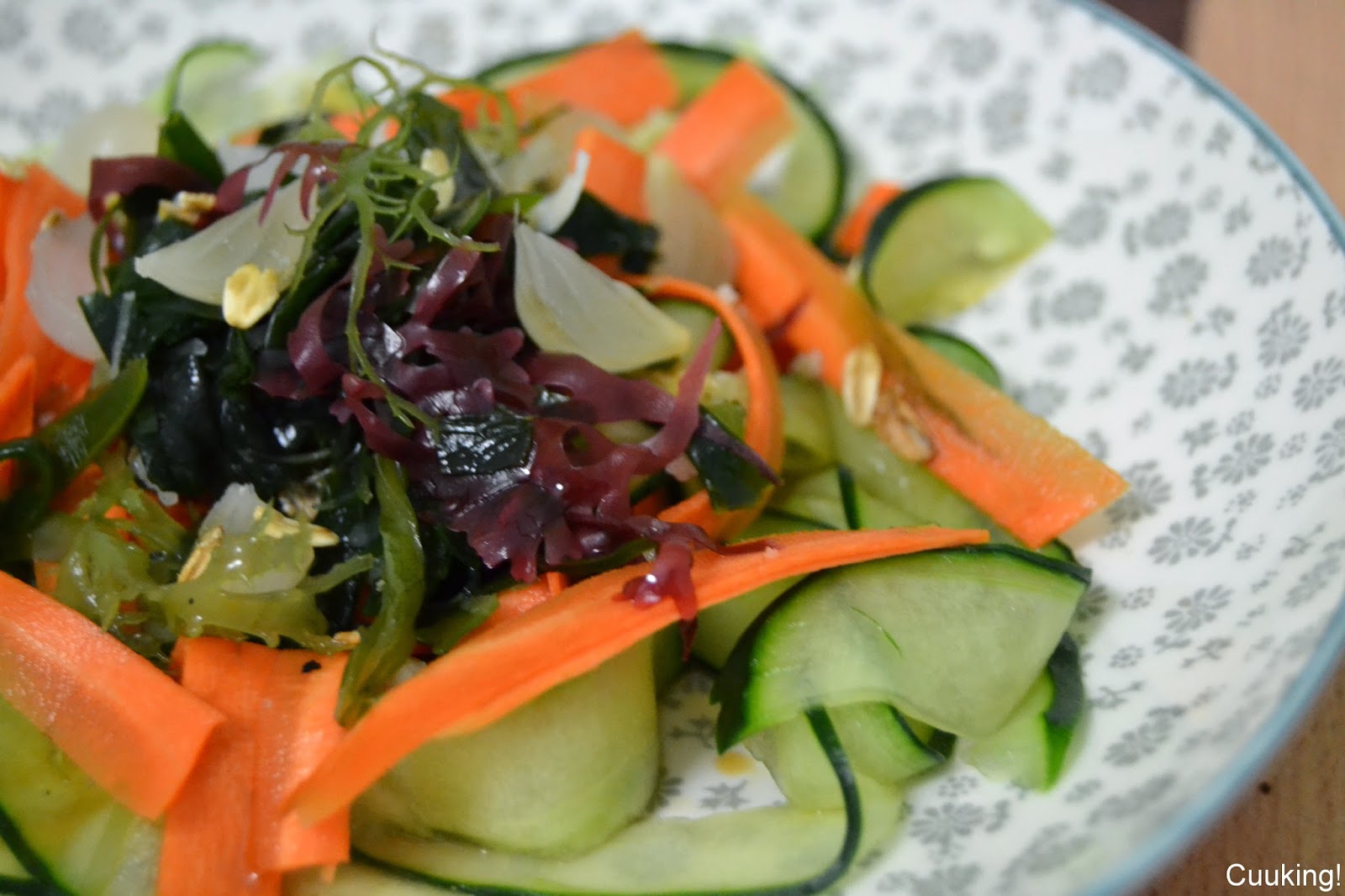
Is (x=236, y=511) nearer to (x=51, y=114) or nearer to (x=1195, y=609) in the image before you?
(x=1195, y=609)

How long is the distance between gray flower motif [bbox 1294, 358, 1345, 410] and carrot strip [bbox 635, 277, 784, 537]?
1.04 m

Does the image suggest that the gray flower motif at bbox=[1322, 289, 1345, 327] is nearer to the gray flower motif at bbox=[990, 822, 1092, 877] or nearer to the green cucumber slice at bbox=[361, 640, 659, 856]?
the gray flower motif at bbox=[990, 822, 1092, 877]

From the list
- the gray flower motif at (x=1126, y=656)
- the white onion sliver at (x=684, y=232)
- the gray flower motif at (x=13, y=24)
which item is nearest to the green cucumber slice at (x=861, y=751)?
the gray flower motif at (x=1126, y=656)

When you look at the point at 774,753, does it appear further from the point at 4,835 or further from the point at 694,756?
the point at 4,835

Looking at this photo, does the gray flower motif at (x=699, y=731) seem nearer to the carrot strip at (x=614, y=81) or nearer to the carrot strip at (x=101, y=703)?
the carrot strip at (x=101, y=703)

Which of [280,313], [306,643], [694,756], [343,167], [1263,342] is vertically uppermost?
[343,167]

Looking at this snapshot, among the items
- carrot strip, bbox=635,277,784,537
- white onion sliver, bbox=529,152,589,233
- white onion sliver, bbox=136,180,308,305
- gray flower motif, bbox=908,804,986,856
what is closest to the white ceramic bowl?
gray flower motif, bbox=908,804,986,856

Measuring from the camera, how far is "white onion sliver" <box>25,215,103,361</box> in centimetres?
220

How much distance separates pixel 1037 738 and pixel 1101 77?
1899mm

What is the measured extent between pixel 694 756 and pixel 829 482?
26.7 inches

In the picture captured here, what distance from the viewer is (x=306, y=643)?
1848 millimetres

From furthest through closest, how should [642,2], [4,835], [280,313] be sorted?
[642,2], [280,313], [4,835]

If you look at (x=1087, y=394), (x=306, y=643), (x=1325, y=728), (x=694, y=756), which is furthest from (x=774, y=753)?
Answer: (x=1087, y=394)

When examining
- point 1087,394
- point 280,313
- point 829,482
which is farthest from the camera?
point 1087,394
